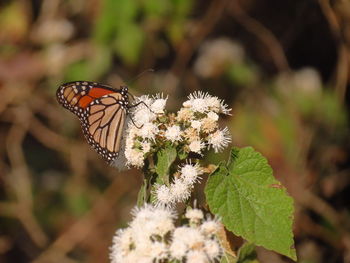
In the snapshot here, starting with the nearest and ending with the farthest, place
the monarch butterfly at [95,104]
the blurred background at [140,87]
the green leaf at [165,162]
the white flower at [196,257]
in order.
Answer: the white flower at [196,257] → the green leaf at [165,162] → the monarch butterfly at [95,104] → the blurred background at [140,87]

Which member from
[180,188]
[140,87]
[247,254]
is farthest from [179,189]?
[140,87]

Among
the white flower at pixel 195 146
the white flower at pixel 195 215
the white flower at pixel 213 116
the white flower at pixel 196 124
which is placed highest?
the white flower at pixel 213 116

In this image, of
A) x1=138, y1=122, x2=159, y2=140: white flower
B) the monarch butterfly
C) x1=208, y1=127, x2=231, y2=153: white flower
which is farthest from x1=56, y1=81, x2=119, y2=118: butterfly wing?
x1=208, y1=127, x2=231, y2=153: white flower

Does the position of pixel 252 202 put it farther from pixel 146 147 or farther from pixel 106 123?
pixel 106 123

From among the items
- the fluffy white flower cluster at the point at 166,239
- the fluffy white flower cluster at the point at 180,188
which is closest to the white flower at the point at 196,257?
the fluffy white flower cluster at the point at 166,239

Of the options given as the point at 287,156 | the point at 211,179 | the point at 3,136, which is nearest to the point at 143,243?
the point at 211,179

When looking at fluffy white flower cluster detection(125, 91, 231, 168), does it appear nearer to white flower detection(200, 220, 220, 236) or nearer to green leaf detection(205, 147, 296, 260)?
green leaf detection(205, 147, 296, 260)

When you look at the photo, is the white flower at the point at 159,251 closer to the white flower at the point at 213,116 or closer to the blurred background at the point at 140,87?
the white flower at the point at 213,116
